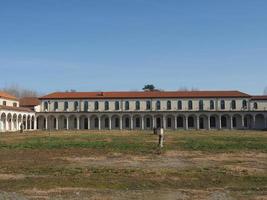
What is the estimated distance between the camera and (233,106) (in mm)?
75125

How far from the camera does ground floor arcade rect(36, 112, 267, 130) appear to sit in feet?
246

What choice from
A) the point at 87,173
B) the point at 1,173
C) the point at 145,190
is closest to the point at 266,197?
the point at 145,190

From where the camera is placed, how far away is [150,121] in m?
77.2

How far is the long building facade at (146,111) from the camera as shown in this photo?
246 ft

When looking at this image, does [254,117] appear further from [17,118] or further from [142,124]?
[17,118]

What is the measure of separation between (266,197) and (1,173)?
8.49 metres

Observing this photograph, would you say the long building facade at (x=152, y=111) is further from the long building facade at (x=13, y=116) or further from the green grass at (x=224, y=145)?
the green grass at (x=224, y=145)

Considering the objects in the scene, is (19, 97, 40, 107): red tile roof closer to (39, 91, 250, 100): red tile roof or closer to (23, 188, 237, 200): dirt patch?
(39, 91, 250, 100): red tile roof

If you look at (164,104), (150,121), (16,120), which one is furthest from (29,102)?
(164,104)

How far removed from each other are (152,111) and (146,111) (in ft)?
3.72

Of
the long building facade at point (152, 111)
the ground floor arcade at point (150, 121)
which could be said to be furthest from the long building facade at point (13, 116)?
the ground floor arcade at point (150, 121)

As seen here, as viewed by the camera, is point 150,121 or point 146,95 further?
point 146,95

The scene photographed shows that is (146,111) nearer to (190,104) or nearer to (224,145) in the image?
(190,104)

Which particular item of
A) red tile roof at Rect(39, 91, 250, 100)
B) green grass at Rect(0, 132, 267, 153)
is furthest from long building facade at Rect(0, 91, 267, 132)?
green grass at Rect(0, 132, 267, 153)
